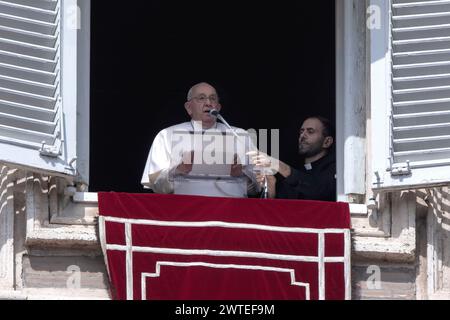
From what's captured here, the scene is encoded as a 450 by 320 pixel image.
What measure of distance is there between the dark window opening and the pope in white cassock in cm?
188

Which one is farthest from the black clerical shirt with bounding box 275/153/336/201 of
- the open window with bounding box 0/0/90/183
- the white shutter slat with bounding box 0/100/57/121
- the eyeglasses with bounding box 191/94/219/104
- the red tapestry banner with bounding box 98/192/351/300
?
the white shutter slat with bounding box 0/100/57/121

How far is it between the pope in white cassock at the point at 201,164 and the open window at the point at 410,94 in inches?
32.9

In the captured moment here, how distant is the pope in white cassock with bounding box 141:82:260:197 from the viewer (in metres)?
13.2

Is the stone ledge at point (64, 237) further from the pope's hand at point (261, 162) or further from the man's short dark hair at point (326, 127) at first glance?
the man's short dark hair at point (326, 127)

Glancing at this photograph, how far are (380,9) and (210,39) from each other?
3.13m

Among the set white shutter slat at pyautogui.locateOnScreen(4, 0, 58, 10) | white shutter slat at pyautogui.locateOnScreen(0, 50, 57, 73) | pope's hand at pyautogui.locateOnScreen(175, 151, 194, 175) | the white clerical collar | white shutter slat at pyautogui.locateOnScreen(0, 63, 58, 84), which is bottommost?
pope's hand at pyautogui.locateOnScreen(175, 151, 194, 175)

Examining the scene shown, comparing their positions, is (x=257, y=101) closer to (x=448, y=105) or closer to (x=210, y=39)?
(x=210, y=39)

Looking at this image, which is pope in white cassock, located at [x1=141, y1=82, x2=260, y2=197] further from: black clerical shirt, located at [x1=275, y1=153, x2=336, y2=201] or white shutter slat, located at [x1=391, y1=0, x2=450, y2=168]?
white shutter slat, located at [x1=391, y1=0, x2=450, y2=168]

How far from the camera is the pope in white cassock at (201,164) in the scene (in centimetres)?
1317

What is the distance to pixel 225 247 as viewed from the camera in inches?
498

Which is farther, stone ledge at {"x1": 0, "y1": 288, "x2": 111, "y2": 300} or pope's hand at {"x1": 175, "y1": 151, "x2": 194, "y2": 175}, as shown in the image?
pope's hand at {"x1": 175, "y1": 151, "x2": 194, "y2": 175}

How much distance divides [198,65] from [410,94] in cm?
314

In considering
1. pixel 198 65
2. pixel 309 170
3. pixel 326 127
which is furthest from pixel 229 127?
pixel 198 65

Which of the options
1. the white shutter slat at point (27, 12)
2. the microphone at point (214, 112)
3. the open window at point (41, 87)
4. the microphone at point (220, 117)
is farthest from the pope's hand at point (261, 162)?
the white shutter slat at point (27, 12)
